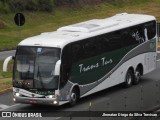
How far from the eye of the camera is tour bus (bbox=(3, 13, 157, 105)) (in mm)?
21453

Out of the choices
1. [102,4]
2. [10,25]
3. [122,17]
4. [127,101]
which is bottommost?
[127,101]

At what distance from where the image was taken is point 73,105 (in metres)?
22.6

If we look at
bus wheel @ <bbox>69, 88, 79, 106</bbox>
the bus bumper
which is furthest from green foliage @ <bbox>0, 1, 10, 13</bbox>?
the bus bumper

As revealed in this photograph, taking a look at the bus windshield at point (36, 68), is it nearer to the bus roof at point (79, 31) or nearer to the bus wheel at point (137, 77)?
the bus roof at point (79, 31)

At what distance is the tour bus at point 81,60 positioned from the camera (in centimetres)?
2145

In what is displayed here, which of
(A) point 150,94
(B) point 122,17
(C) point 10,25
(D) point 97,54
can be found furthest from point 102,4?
(A) point 150,94

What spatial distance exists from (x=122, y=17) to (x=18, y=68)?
832 cm

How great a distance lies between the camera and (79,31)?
23938 mm

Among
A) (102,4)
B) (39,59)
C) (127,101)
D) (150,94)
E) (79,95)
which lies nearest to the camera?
(127,101)

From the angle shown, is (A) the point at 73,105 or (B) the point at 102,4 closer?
→ (A) the point at 73,105

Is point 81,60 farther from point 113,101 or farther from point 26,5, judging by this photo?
point 26,5

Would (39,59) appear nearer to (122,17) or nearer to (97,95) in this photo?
(97,95)

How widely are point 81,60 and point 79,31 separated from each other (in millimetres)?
1496

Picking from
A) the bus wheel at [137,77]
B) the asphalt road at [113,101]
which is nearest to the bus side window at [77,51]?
the asphalt road at [113,101]
